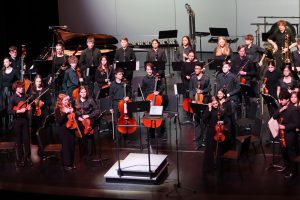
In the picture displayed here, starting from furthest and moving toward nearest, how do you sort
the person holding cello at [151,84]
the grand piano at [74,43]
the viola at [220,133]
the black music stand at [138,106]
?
1. the grand piano at [74,43]
2. the person holding cello at [151,84]
3. the black music stand at [138,106]
4. the viola at [220,133]

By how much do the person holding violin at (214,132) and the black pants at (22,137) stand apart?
304 centimetres

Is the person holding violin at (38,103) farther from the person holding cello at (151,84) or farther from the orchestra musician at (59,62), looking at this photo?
the person holding cello at (151,84)

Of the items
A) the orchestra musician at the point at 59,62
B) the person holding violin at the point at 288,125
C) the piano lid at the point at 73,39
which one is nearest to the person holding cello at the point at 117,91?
the orchestra musician at the point at 59,62

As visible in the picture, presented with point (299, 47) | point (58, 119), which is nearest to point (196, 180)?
point (58, 119)

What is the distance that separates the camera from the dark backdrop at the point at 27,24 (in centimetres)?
1473

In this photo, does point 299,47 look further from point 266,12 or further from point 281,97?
point 266,12

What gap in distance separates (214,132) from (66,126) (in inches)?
95.2

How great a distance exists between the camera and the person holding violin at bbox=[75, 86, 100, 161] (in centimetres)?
916

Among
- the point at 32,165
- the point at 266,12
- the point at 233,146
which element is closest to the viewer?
the point at 233,146

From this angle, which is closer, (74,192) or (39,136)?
(74,192)

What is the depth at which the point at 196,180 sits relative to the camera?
8.31m

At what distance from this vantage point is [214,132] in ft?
28.1

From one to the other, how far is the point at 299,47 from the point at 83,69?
15.0 feet

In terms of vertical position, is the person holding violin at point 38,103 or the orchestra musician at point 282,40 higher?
the orchestra musician at point 282,40
